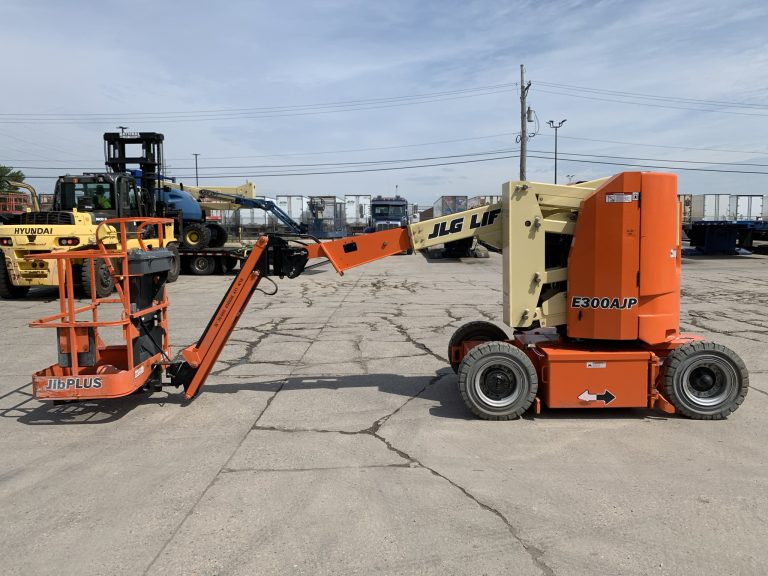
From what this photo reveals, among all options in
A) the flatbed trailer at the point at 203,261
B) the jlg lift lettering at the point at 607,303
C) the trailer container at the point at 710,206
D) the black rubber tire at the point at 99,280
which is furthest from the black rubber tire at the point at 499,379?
the trailer container at the point at 710,206

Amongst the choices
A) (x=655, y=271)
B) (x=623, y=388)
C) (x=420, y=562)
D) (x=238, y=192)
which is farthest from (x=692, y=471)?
(x=238, y=192)

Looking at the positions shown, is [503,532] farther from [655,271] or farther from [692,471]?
[655,271]

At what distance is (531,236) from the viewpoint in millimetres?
5766

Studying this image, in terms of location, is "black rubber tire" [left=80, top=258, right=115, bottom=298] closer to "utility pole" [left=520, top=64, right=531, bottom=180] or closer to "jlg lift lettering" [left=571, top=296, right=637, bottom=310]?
"jlg lift lettering" [left=571, top=296, right=637, bottom=310]

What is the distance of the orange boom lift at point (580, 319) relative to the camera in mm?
5504

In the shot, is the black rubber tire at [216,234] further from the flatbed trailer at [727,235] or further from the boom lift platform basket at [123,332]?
the flatbed trailer at [727,235]

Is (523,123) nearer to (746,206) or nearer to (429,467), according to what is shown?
(746,206)

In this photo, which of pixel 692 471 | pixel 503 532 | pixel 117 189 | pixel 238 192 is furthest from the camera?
pixel 238 192

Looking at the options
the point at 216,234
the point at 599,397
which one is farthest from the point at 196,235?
the point at 599,397

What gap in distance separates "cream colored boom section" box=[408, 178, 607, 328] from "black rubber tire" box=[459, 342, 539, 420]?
434 mm

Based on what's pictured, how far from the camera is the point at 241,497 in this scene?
13.6ft

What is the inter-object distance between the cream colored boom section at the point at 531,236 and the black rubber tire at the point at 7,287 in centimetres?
1289

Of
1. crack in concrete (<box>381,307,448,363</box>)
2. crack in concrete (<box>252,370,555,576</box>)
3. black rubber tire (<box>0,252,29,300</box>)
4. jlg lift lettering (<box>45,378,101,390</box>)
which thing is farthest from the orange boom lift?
black rubber tire (<box>0,252,29,300</box>)

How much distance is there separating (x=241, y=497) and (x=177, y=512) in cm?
44
